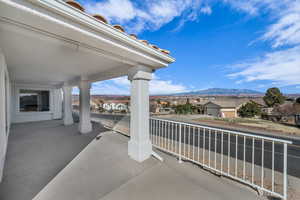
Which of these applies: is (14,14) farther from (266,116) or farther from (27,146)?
(266,116)

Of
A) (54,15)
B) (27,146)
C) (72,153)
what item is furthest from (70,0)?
Result: (27,146)

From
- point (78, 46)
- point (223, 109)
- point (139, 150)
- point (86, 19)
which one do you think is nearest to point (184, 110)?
point (223, 109)

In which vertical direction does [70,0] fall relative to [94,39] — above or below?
above

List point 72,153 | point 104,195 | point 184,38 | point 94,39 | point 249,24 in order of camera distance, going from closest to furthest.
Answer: point 94,39 → point 104,195 → point 72,153 → point 249,24 → point 184,38

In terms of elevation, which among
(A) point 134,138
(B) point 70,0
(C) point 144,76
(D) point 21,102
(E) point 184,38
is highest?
(E) point 184,38

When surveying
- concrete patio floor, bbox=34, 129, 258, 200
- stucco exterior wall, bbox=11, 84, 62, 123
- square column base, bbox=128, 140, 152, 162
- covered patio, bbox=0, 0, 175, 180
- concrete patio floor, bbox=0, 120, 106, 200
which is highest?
covered patio, bbox=0, 0, 175, 180

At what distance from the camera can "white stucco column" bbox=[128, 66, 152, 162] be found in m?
2.38

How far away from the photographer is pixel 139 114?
241 centimetres

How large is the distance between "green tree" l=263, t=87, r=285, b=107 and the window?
2833 centimetres

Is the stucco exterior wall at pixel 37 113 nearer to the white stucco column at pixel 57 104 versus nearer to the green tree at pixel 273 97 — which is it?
the white stucco column at pixel 57 104

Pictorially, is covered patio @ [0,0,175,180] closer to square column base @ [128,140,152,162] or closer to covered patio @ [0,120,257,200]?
square column base @ [128,140,152,162]

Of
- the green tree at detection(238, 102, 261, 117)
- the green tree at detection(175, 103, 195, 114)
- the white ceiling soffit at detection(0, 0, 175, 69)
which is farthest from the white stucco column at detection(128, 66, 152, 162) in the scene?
the green tree at detection(175, 103, 195, 114)

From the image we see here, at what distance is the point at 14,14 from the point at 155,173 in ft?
8.54

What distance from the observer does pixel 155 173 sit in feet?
6.69
